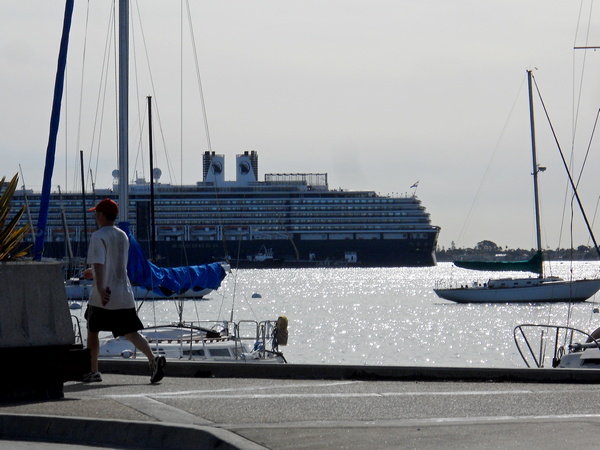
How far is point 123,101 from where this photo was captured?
53.8 feet

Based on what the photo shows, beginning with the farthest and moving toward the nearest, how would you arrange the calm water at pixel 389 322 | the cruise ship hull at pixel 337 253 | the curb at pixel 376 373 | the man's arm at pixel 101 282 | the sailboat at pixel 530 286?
the cruise ship hull at pixel 337 253 < the sailboat at pixel 530 286 < the calm water at pixel 389 322 < the curb at pixel 376 373 < the man's arm at pixel 101 282

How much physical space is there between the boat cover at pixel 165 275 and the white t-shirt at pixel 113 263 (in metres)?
7.89

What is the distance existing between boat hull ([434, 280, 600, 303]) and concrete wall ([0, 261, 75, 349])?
1889 inches

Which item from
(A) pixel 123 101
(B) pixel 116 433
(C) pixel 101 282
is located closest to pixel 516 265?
(A) pixel 123 101

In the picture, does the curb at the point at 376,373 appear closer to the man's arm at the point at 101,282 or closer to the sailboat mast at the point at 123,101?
the man's arm at the point at 101,282

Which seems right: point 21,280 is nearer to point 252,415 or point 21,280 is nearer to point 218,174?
point 252,415

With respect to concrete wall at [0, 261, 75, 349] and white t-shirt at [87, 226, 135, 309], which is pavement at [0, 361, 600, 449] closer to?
concrete wall at [0, 261, 75, 349]

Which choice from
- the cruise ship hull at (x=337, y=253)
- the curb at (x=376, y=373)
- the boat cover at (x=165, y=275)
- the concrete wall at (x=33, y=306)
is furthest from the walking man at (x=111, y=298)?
the cruise ship hull at (x=337, y=253)

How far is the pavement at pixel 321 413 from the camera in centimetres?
480


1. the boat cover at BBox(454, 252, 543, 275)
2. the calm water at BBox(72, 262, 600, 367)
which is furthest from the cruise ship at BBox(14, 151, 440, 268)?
the boat cover at BBox(454, 252, 543, 275)

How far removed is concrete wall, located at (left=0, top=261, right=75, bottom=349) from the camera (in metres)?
6.03

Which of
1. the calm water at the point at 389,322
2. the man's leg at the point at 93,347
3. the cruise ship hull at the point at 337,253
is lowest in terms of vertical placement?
the calm water at the point at 389,322

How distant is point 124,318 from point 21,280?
3.68 ft

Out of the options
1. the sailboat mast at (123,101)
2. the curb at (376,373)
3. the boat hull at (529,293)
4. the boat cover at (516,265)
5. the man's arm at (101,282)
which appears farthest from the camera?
the boat hull at (529,293)
